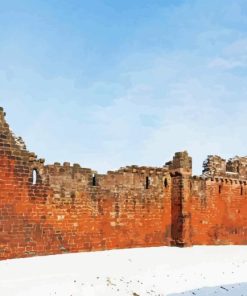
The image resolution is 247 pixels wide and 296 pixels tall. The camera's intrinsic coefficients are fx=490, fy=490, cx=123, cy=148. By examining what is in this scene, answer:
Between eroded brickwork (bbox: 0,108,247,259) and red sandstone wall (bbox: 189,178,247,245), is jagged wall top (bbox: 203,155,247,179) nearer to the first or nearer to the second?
eroded brickwork (bbox: 0,108,247,259)

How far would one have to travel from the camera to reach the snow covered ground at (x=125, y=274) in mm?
12836

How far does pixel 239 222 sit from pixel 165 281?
485 inches

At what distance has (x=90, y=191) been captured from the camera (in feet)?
62.1

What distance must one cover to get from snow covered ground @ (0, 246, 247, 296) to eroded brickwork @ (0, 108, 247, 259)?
0.83 m

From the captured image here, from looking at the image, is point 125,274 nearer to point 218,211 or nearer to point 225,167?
point 218,211

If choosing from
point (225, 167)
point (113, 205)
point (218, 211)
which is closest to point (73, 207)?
point (113, 205)

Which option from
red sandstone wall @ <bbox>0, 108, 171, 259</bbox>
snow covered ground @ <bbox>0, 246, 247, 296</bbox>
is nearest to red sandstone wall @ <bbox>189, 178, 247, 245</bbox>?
red sandstone wall @ <bbox>0, 108, 171, 259</bbox>

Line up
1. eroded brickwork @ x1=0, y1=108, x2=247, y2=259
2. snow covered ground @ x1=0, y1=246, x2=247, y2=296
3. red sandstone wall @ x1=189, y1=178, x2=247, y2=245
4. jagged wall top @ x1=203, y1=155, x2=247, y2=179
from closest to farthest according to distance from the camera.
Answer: snow covered ground @ x1=0, y1=246, x2=247, y2=296 < eroded brickwork @ x1=0, y1=108, x2=247, y2=259 < red sandstone wall @ x1=189, y1=178, x2=247, y2=245 < jagged wall top @ x1=203, y1=155, x2=247, y2=179

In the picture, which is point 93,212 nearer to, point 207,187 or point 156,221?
point 156,221

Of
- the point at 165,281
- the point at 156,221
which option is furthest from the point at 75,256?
the point at 156,221

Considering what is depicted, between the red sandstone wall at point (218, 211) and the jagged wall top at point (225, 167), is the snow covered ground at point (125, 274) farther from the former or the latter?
the jagged wall top at point (225, 167)

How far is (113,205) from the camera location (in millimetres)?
19859

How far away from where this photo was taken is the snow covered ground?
42.1 feet

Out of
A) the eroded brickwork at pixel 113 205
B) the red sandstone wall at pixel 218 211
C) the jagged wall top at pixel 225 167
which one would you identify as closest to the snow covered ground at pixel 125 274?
the eroded brickwork at pixel 113 205
